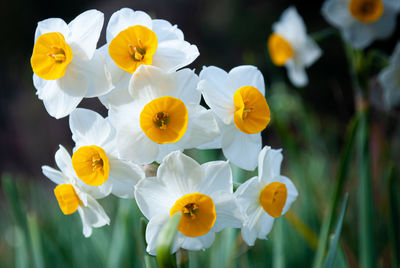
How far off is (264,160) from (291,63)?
87 centimetres

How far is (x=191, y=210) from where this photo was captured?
0.39 m

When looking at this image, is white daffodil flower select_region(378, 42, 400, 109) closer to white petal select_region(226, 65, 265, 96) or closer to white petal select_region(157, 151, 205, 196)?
white petal select_region(226, 65, 265, 96)

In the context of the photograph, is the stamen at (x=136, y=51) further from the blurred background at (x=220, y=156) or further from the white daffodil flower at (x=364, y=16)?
the white daffodil flower at (x=364, y=16)

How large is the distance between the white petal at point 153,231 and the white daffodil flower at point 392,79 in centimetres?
77

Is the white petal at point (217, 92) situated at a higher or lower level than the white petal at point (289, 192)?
higher

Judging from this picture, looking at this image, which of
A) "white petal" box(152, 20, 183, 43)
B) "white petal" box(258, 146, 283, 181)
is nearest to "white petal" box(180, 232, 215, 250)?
"white petal" box(258, 146, 283, 181)

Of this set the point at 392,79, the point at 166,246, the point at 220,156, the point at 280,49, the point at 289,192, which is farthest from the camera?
the point at 220,156

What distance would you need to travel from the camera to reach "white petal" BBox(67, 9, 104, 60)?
16.5 inches

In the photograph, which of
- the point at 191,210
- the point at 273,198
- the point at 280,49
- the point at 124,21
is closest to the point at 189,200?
the point at 191,210

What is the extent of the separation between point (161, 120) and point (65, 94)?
121mm

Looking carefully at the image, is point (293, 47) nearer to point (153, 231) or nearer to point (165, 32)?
point (165, 32)

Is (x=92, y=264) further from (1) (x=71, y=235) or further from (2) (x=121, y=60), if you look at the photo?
(2) (x=121, y=60)

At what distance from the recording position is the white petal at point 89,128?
43 cm

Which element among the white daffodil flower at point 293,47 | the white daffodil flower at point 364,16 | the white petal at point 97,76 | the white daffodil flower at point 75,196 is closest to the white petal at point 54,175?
the white daffodil flower at point 75,196
